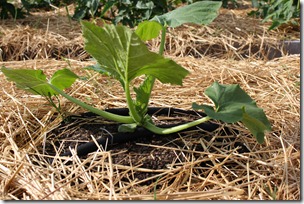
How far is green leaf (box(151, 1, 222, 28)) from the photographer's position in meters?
1.38

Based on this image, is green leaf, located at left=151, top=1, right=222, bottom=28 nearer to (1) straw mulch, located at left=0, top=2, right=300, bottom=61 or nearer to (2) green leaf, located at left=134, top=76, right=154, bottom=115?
(2) green leaf, located at left=134, top=76, right=154, bottom=115

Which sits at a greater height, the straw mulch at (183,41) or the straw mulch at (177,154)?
the straw mulch at (177,154)

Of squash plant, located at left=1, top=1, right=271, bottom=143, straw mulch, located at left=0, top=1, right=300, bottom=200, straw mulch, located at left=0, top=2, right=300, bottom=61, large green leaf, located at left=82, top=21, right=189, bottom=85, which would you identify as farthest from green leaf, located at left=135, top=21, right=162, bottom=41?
straw mulch, located at left=0, top=2, right=300, bottom=61

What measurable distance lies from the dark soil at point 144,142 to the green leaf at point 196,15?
0.36 metres

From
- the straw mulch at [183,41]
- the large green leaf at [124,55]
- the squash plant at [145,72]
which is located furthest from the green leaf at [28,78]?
the straw mulch at [183,41]

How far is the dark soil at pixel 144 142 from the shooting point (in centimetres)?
144

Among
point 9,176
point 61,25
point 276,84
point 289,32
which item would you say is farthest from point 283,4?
point 9,176

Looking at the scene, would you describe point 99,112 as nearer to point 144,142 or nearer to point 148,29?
point 144,142

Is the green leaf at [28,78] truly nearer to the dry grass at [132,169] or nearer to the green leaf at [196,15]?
the dry grass at [132,169]

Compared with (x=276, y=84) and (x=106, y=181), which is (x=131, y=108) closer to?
(x=106, y=181)

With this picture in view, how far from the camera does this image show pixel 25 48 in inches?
113

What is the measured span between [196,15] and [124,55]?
0.88 ft

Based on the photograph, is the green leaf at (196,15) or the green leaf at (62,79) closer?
the green leaf at (196,15)

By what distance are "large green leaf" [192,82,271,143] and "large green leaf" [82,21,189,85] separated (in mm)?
135
